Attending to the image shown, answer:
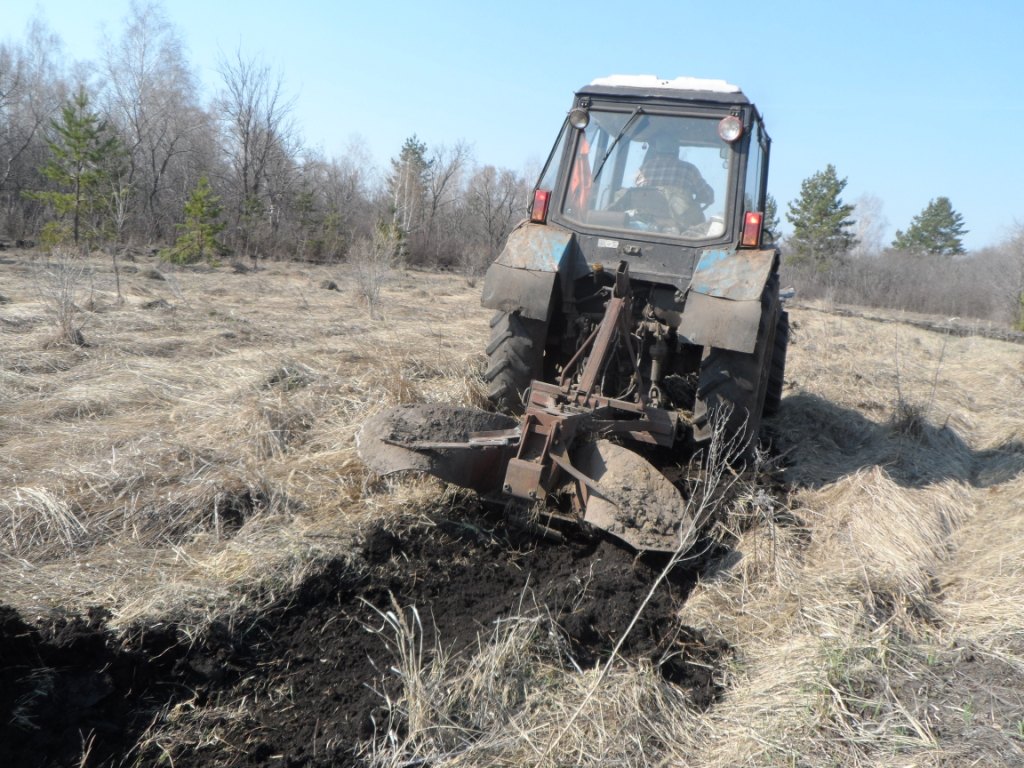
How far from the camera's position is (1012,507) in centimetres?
460

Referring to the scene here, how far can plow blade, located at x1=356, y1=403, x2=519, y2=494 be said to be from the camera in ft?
11.5

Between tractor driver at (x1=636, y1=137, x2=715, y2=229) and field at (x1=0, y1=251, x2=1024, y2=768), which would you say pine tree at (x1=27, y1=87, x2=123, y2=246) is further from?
tractor driver at (x1=636, y1=137, x2=715, y2=229)

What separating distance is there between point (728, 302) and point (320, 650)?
277 centimetres

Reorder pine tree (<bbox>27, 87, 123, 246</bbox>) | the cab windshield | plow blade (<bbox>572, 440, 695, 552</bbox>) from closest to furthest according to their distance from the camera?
plow blade (<bbox>572, 440, 695, 552</bbox>) < the cab windshield < pine tree (<bbox>27, 87, 123, 246</bbox>)

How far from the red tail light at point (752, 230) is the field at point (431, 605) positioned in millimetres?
1434

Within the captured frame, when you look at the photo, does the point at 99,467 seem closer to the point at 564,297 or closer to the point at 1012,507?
the point at 564,297

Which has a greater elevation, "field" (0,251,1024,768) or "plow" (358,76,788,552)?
"plow" (358,76,788,552)

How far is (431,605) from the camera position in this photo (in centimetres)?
304

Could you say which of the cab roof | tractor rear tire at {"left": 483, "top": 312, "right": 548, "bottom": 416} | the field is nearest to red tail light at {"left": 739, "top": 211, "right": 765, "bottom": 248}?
the cab roof

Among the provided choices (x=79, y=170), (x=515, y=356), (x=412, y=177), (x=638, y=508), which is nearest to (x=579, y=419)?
(x=638, y=508)

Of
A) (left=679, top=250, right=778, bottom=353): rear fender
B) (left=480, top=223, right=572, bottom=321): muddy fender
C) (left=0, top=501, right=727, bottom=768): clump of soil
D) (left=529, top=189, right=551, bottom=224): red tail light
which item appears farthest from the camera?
(left=529, top=189, right=551, bottom=224): red tail light

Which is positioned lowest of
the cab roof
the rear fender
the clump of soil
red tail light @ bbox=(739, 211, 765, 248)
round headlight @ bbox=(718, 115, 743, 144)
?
the clump of soil

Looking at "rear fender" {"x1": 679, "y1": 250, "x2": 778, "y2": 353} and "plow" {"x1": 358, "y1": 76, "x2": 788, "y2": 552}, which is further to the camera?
"rear fender" {"x1": 679, "y1": 250, "x2": 778, "y2": 353}

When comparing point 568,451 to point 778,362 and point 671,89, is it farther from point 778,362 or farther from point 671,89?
point 778,362
